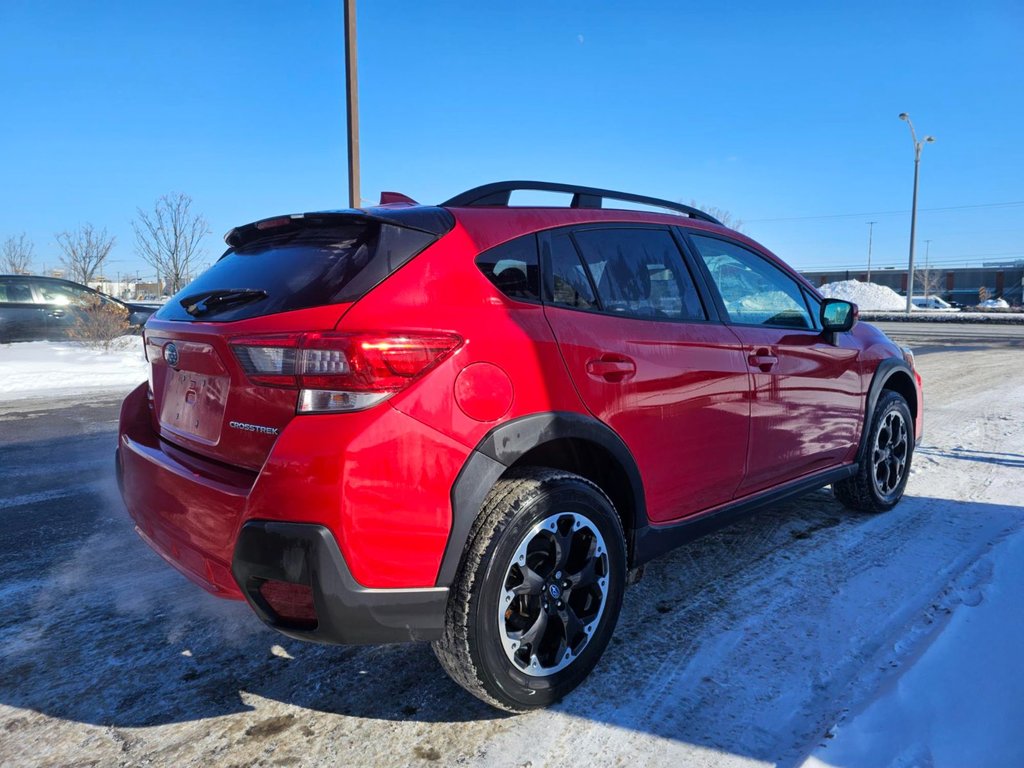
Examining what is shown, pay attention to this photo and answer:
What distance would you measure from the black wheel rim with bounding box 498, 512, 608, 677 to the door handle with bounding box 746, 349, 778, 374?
1.23 meters

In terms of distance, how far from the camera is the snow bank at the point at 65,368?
32.4 feet

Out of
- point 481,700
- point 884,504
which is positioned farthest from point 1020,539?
point 481,700

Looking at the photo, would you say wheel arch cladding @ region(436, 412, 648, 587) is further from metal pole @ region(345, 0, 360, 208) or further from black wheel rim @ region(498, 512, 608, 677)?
metal pole @ region(345, 0, 360, 208)

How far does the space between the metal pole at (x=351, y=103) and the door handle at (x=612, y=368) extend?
332 inches

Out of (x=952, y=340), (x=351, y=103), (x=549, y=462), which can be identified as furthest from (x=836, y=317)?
(x=952, y=340)

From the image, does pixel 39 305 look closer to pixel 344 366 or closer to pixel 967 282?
pixel 344 366

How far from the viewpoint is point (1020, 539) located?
3807mm

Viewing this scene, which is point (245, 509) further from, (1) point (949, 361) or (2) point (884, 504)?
(1) point (949, 361)

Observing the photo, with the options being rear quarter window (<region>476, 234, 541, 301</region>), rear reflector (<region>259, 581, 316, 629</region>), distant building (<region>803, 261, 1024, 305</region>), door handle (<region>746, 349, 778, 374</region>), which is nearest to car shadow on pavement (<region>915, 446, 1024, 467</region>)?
door handle (<region>746, 349, 778, 374</region>)

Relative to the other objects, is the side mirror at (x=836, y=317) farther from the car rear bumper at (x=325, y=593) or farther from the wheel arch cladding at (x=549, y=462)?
the car rear bumper at (x=325, y=593)

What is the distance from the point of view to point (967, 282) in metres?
80.6

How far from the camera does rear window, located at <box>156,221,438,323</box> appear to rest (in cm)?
216

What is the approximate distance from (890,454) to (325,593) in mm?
3867

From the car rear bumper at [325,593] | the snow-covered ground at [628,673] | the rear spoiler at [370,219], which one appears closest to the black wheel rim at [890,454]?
the snow-covered ground at [628,673]
